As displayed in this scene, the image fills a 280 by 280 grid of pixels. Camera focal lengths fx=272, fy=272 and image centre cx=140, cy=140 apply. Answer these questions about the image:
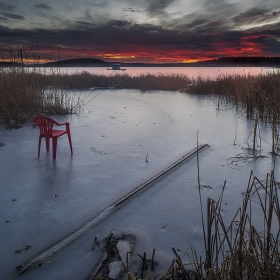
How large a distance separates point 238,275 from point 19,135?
4.79m

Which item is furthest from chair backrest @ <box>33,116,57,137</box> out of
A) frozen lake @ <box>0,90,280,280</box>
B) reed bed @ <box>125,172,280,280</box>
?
reed bed @ <box>125,172,280,280</box>

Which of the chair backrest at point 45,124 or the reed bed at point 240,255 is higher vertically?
the chair backrest at point 45,124

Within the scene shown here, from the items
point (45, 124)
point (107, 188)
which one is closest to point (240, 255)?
point (107, 188)

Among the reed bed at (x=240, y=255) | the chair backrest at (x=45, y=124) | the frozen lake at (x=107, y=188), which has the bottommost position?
the frozen lake at (x=107, y=188)

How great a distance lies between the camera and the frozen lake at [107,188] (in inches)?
73.4

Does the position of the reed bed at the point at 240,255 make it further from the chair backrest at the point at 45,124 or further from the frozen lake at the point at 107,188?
the chair backrest at the point at 45,124

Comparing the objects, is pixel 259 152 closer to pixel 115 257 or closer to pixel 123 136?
pixel 123 136

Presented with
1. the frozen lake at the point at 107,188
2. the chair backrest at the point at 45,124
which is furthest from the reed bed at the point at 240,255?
the chair backrest at the point at 45,124

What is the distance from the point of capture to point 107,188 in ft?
9.34

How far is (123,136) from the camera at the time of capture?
5039 millimetres

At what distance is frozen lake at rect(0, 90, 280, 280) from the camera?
6.12 ft

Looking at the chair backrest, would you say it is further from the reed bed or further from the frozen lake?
the reed bed

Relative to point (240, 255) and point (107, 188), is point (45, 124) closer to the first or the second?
point (107, 188)

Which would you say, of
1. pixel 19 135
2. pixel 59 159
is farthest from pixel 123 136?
pixel 19 135
